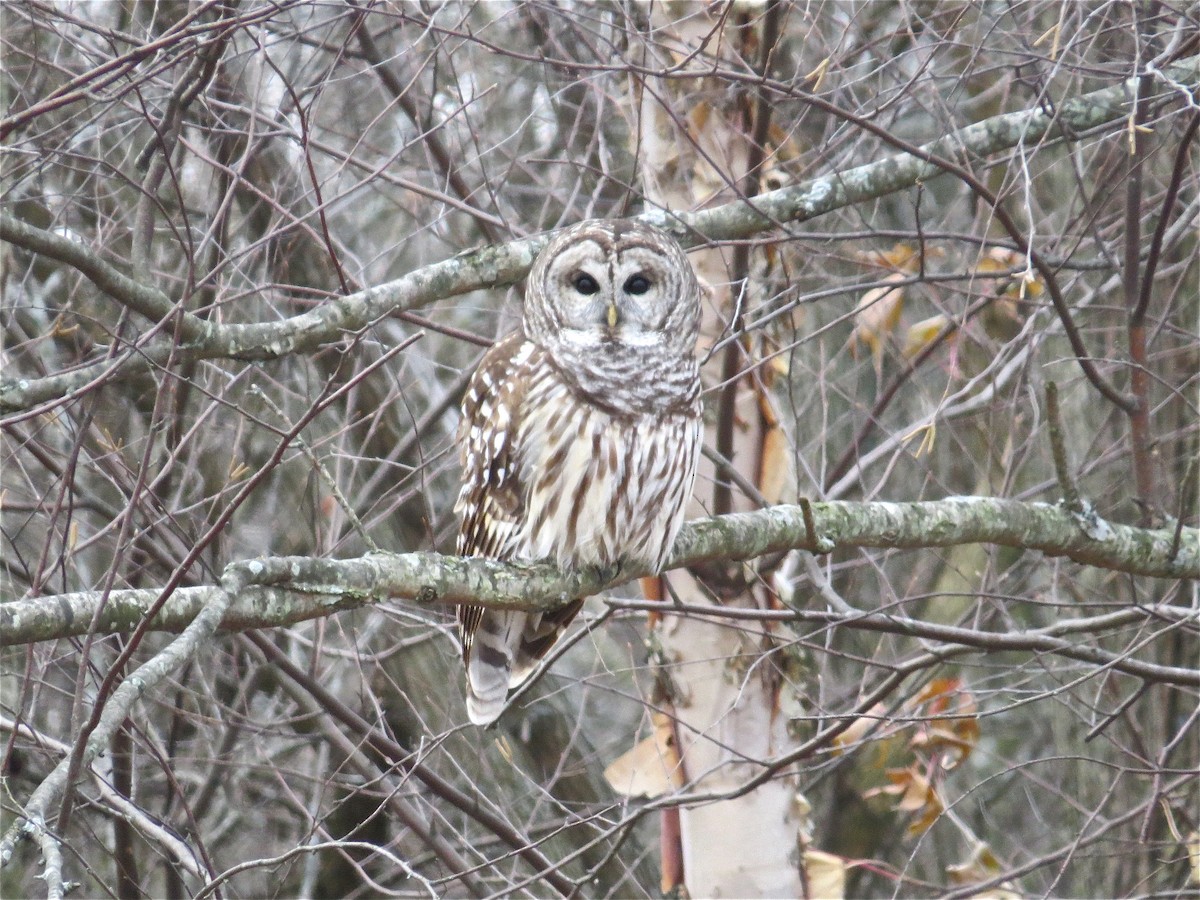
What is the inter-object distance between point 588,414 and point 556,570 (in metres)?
0.49

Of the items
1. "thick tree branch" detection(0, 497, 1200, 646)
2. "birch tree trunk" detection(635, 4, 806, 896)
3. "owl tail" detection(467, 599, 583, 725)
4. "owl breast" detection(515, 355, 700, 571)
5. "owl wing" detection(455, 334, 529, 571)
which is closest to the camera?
"thick tree branch" detection(0, 497, 1200, 646)

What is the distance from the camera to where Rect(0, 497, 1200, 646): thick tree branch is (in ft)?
7.80

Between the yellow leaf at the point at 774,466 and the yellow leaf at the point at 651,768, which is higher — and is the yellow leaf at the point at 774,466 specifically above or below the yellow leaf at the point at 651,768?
above

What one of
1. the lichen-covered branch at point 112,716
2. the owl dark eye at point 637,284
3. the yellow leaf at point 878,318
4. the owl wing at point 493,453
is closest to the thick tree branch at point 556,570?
the lichen-covered branch at point 112,716

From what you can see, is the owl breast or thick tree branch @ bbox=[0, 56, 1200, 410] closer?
thick tree branch @ bbox=[0, 56, 1200, 410]

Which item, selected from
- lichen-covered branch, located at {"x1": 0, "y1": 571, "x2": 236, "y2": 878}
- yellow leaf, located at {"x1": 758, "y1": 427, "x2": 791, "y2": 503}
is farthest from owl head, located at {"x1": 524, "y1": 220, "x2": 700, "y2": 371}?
lichen-covered branch, located at {"x1": 0, "y1": 571, "x2": 236, "y2": 878}

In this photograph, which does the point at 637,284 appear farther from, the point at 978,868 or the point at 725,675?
the point at 978,868

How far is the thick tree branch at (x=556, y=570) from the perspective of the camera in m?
2.38

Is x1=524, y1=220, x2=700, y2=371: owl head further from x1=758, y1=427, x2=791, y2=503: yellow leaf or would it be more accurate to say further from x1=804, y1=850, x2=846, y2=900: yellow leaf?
x1=804, y1=850, x2=846, y2=900: yellow leaf

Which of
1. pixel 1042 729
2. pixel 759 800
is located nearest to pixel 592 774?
pixel 759 800

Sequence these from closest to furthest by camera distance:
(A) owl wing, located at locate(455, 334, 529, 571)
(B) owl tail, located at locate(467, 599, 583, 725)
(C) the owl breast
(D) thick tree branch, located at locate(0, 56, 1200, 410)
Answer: (D) thick tree branch, located at locate(0, 56, 1200, 410) → (C) the owl breast → (A) owl wing, located at locate(455, 334, 529, 571) → (B) owl tail, located at locate(467, 599, 583, 725)

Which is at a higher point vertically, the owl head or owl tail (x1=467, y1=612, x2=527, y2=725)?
the owl head

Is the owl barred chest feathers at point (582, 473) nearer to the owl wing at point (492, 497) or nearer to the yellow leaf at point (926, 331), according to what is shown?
the owl wing at point (492, 497)

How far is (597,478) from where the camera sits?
3.79 meters
